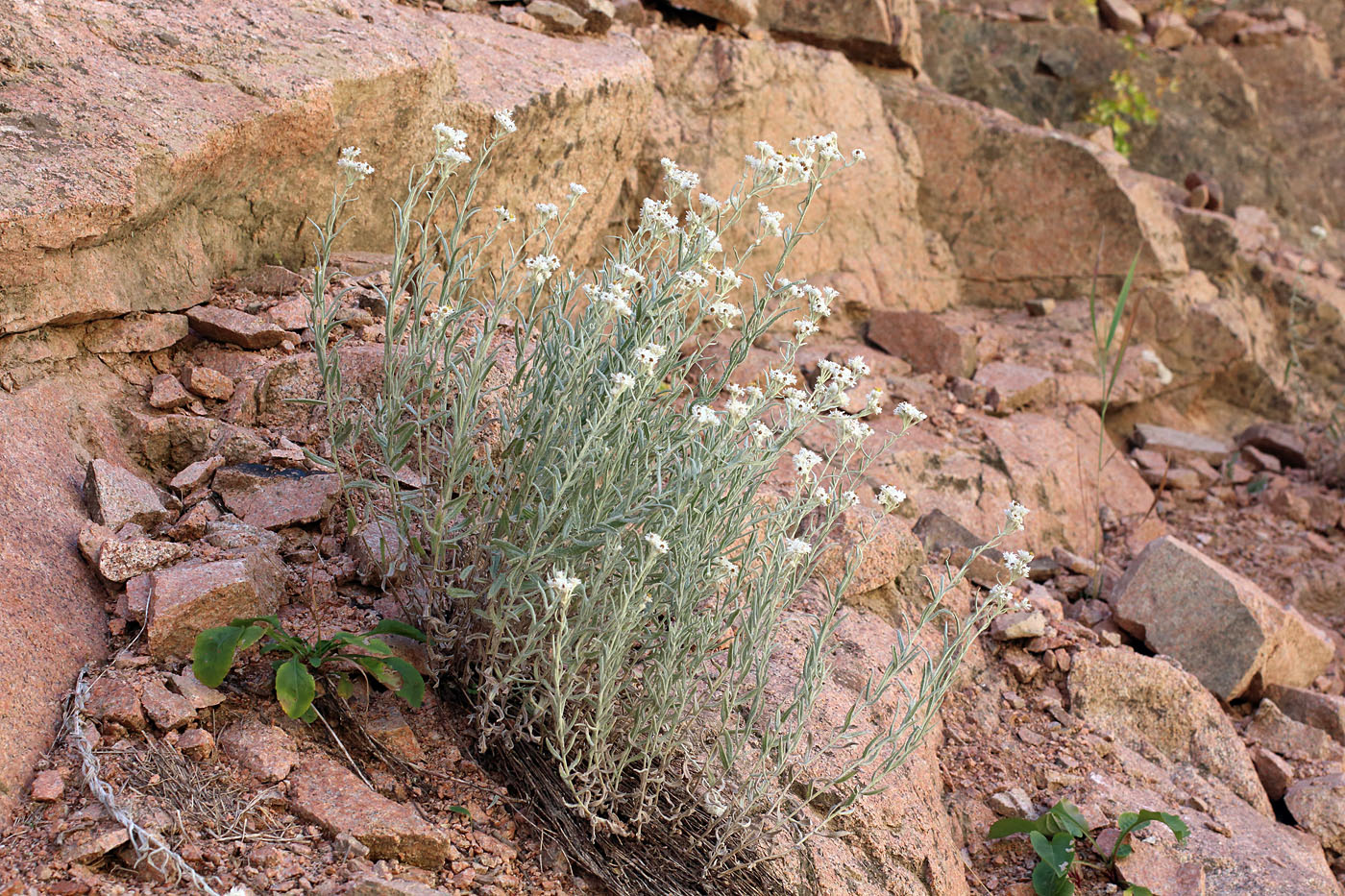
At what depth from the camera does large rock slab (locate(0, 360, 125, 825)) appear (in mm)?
1945

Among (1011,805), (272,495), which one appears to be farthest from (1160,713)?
(272,495)

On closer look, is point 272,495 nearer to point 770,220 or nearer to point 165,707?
point 165,707

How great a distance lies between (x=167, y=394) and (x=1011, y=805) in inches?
103

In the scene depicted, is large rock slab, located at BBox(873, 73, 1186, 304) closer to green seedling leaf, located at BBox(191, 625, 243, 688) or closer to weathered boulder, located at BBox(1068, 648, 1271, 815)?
weathered boulder, located at BBox(1068, 648, 1271, 815)

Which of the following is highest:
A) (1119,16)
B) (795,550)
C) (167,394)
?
(1119,16)

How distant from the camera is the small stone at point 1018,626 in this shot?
3.61 metres

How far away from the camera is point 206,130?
2.80 metres

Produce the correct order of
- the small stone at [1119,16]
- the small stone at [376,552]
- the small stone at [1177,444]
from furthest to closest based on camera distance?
the small stone at [1119,16] → the small stone at [1177,444] → the small stone at [376,552]

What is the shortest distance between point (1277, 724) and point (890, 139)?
3.60 metres

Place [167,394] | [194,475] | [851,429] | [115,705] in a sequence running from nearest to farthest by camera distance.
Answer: [115,705] < [851,429] < [194,475] < [167,394]

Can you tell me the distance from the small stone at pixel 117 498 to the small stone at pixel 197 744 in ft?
1.91

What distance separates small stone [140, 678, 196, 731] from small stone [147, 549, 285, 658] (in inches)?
4.3

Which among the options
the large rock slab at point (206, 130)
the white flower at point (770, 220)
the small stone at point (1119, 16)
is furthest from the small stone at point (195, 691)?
the small stone at point (1119, 16)

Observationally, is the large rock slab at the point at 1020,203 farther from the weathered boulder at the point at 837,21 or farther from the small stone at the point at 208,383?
the small stone at the point at 208,383
